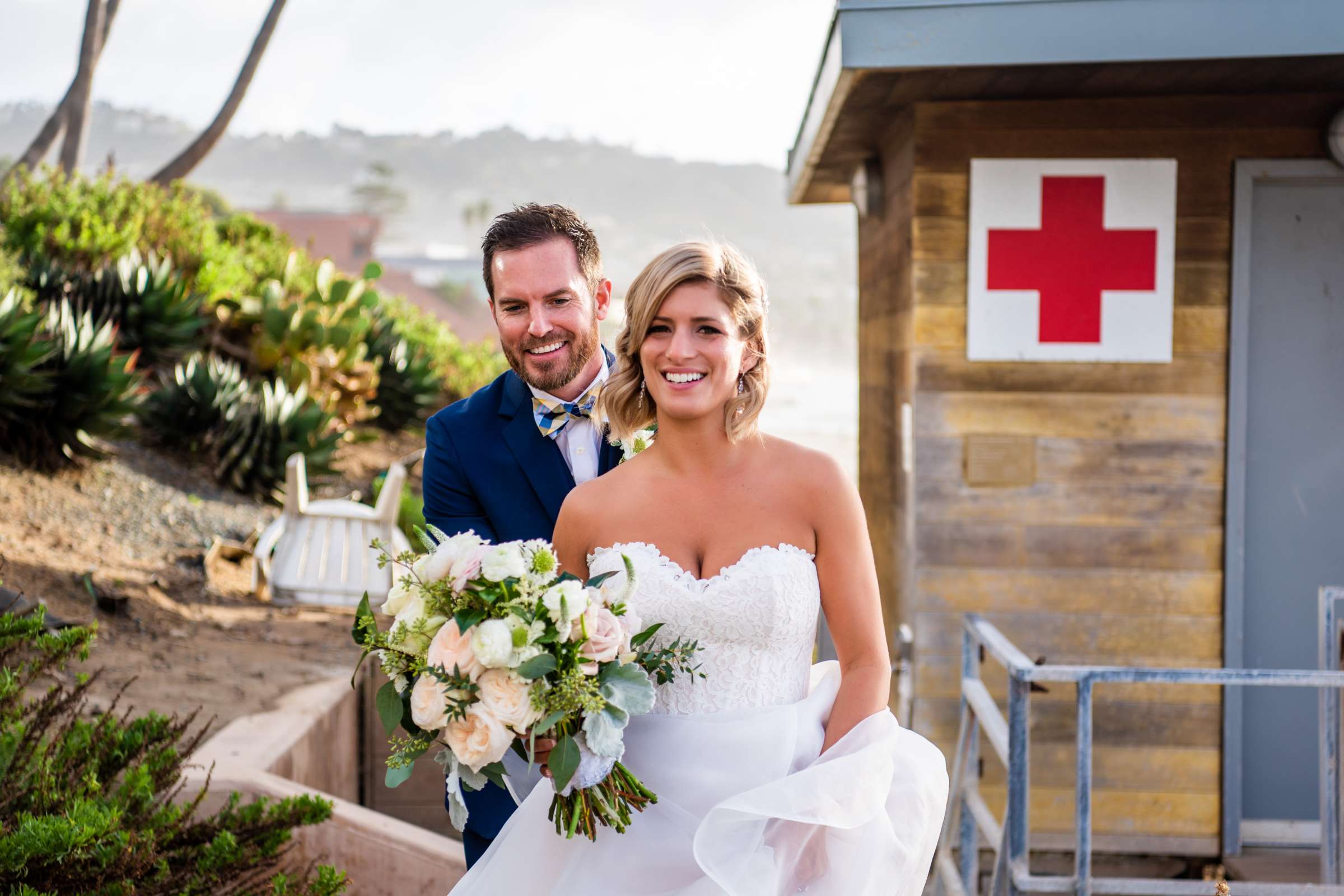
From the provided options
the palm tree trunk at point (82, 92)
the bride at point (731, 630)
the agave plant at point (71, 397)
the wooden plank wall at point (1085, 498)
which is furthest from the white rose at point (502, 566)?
the palm tree trunk at point (82, 92)

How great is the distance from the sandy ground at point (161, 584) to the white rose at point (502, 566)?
303 cm

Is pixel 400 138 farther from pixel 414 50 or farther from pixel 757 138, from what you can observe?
pixel 757 138

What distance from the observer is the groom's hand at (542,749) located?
6.88 ft

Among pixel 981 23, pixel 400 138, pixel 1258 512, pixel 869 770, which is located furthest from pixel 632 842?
pixel 400 138

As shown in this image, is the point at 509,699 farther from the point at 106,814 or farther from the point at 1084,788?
the point at 1084,788

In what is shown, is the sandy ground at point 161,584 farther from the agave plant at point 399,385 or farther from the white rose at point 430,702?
the agave plant at point 399,385

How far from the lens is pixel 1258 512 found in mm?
5051

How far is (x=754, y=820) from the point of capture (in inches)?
87.5

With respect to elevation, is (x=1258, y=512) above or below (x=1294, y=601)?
above

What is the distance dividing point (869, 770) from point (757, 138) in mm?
157523

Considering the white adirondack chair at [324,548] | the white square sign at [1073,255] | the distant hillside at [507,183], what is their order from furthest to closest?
the distant hillside at [507,183], the white adirondack chair at [324,548], the white square sign at [1073,255]

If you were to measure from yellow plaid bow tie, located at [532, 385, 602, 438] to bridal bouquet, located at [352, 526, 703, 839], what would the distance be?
0.88 metres

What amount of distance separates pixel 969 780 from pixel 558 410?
7.99 feet

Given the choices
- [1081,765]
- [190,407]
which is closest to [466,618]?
[1081,765]
